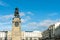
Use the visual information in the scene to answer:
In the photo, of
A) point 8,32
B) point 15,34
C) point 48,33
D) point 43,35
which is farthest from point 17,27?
point 43,35

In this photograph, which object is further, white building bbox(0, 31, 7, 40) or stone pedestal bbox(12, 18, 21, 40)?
white building bbox(0, 31, 7, 40)

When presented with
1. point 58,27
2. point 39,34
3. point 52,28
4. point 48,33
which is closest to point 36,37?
point 39,34

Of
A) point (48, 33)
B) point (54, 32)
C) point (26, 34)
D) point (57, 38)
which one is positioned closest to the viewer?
point (57, 38)

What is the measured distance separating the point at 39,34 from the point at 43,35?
2.70 m

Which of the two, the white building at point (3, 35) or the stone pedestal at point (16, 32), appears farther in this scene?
the white building at point (3, 35)

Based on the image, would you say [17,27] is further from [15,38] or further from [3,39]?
[3,39]

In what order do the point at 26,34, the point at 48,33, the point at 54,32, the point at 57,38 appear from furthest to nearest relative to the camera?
the point at 26,34 → the point at 48,33 → the point at 54,32 → the point at 57,38

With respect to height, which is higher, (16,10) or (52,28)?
(16,10)

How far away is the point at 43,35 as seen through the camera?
135m

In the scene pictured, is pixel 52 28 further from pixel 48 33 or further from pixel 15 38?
pixel 15 38

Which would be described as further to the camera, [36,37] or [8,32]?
[36,37]

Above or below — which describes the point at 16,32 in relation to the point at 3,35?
above

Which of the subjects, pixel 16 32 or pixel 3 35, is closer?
pixel 16 32

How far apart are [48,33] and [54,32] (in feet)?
50.4
